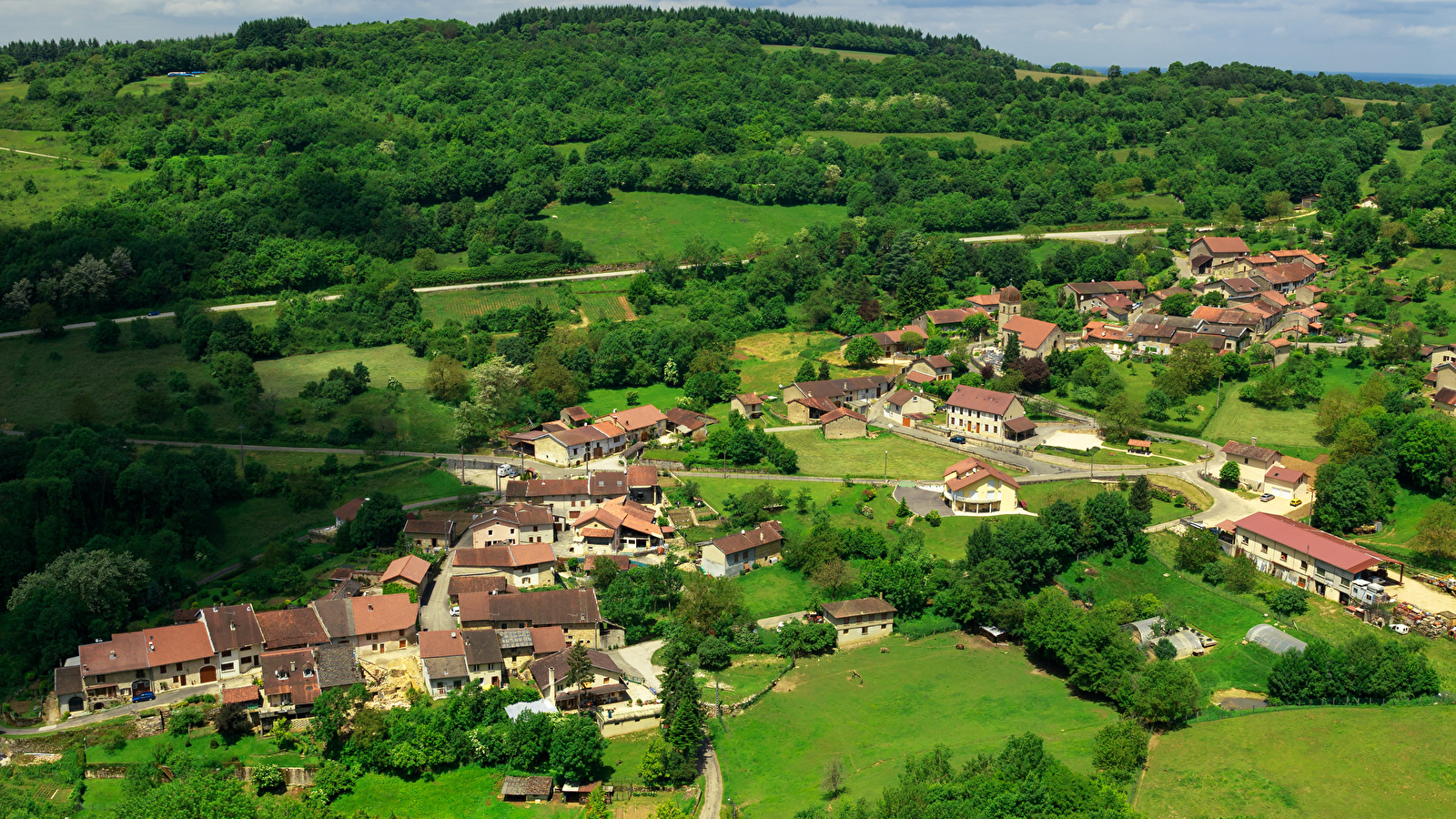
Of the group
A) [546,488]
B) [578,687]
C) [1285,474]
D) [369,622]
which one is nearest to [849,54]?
[1285,474]

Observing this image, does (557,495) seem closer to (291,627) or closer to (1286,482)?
(291,627)

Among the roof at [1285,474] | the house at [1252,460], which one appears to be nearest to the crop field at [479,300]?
the house at [1252,460]

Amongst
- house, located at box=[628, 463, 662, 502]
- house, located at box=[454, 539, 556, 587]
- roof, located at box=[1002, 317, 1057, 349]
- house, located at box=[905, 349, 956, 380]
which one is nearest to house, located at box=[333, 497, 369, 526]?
house, located at box=[454, 539, 556, 587]

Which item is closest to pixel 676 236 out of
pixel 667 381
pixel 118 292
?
pixel 667 381

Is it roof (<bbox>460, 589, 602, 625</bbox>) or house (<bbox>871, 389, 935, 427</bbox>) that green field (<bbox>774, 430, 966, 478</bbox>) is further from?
roof (<bbox>460, 589, 602, 625</bbox>)

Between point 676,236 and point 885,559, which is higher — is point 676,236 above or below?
above

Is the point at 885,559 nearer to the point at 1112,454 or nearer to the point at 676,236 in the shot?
the point at 1112,454
